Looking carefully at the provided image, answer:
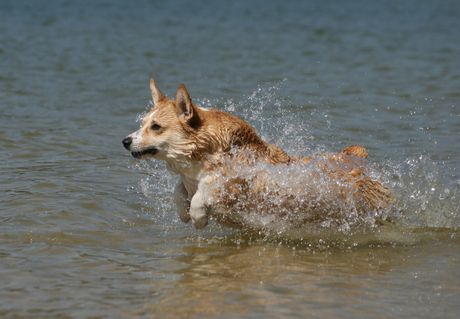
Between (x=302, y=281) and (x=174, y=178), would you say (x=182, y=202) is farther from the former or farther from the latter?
(x=174, y=178)

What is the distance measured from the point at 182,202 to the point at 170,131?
2.81ft

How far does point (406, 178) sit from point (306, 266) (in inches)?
88.5

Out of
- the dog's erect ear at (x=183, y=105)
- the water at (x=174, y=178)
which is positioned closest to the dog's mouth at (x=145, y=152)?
the dog's erect ear at (x=183, y=105)

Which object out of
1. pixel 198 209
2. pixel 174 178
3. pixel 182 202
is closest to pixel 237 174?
pixel 198 209

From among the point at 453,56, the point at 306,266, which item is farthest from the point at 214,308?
the point at 453,56

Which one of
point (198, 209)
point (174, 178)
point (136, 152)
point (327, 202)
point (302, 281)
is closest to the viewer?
point (302, 281)

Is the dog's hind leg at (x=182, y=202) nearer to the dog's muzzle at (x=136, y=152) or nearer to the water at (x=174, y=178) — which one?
the water at (x=174, y=178)

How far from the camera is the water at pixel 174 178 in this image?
452 centimetres

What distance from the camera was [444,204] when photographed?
6.84m

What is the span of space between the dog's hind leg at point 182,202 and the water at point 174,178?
0.31m

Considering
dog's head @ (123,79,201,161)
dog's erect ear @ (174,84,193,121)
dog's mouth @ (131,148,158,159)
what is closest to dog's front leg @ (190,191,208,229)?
dog's head @ (123,79,201,161)

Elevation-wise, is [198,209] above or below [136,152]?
below

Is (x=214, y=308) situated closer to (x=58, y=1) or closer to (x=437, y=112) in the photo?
(x=437, y=112)

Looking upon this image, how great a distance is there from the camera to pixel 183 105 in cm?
558
